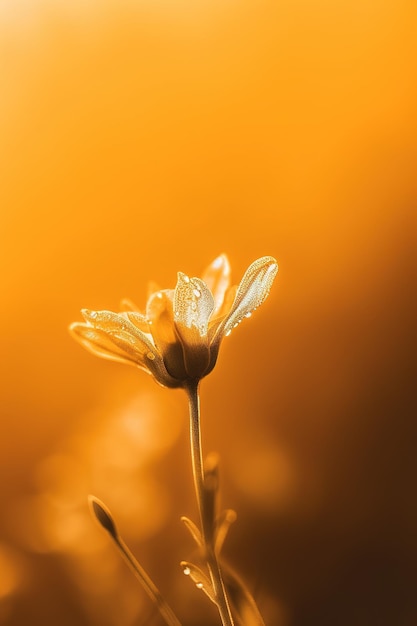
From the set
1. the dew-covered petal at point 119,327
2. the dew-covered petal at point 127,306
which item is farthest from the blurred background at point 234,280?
the dew-covered petal at point 119,327

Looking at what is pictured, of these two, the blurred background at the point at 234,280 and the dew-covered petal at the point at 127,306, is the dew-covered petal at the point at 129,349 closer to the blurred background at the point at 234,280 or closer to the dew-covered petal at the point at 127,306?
the dew-covered petal at the point at 127,306

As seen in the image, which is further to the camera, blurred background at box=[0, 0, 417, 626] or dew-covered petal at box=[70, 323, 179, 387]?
blurred background at box=[0, 0, 417, 626]

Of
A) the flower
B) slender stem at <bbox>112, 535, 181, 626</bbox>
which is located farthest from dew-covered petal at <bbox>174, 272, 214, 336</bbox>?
slender stem at <bbox>112, 535, 181, 626</bbox>

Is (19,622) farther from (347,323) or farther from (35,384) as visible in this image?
(347,323)

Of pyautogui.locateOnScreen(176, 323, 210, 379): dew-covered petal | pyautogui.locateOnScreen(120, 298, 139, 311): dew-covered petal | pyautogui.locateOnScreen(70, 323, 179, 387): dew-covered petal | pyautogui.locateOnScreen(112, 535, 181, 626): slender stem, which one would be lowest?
pyautogui.locateOnScreen(112, 535, 181, 626): slender stem

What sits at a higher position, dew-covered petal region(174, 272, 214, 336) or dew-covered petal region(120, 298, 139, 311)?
dew-covered petal region(120, 298, 139, 311)

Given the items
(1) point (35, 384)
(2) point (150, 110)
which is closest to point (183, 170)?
(2) point (150, 110)

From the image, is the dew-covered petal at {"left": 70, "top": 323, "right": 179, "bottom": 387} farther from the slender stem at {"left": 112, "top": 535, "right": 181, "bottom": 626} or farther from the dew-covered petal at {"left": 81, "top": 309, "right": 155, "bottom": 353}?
the slender stem at {"left": 112, "top": 535, "right": 181, "bottom": 626}
